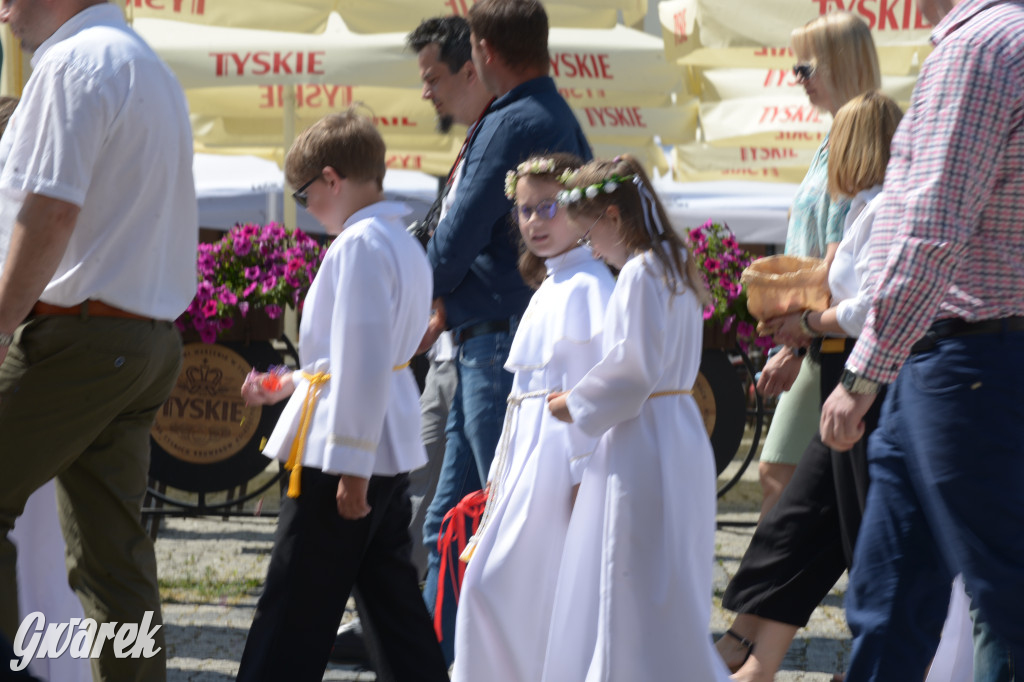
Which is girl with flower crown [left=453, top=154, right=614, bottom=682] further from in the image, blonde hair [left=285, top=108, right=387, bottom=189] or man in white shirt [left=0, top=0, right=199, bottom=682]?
man in white shirt [left=0, top=0, right=199, bottom=682]

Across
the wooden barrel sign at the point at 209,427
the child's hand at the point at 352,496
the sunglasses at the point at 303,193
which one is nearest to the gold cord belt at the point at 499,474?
the child's hand at the point at 352,496

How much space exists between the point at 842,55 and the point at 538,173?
1.05 m

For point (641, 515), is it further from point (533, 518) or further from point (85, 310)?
point (85, 310)

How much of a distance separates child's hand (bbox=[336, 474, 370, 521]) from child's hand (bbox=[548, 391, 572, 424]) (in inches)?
20.2

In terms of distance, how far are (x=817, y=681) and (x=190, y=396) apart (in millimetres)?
3133

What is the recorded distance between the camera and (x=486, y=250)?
4.05m

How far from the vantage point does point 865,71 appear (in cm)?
406

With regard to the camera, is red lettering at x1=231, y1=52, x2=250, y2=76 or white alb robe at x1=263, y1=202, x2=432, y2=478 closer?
white alb robe at x1=263, y1=202, x2=432, y2=478

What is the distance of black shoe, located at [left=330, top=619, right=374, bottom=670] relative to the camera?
4.33 m

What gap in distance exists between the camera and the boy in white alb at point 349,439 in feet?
10.1

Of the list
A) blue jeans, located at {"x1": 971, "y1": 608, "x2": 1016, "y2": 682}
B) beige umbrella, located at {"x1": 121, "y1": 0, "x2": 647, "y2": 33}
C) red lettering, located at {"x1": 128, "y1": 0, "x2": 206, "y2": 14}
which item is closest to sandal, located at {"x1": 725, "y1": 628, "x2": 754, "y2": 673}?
blue jeans, located at {"x1": 971, "y1": 608, "x2": 1016, "y2": 682}

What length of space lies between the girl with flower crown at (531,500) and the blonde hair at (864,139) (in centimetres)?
71

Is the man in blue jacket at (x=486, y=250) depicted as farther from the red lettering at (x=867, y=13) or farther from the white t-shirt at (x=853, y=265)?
the red lettering at (x=867, y=13)

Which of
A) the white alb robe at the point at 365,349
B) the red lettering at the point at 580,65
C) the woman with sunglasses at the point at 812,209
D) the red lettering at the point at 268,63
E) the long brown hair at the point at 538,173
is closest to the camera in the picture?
the white alb robe at the point at 365,349
